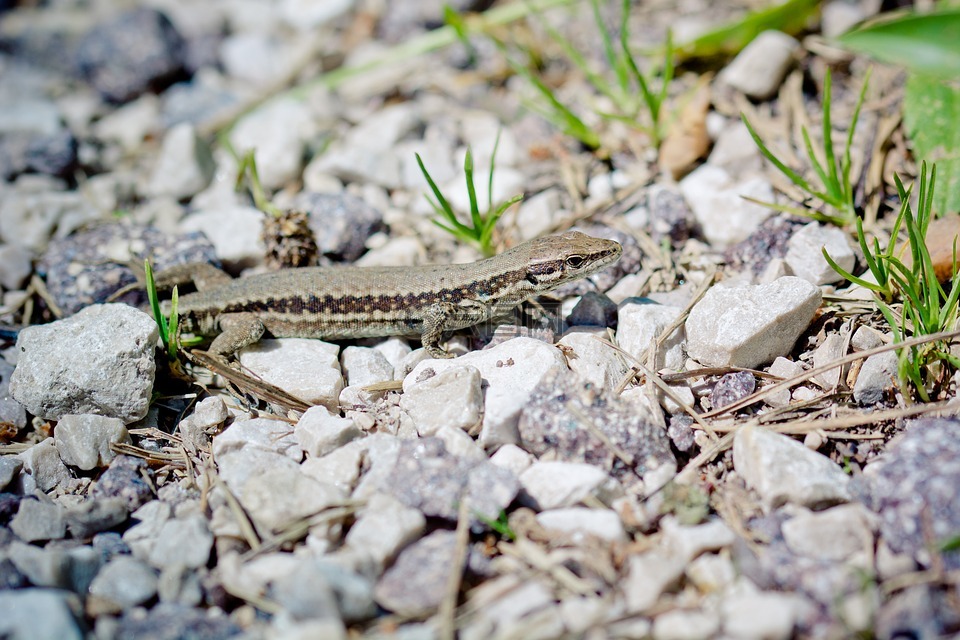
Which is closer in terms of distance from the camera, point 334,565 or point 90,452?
point 334,565

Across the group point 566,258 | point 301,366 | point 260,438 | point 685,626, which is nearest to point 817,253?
point 566,258

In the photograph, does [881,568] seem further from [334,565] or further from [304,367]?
[304,367]

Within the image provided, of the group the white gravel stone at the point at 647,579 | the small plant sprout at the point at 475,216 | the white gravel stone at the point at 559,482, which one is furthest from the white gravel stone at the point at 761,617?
the small plant sprout at the point at 475,216

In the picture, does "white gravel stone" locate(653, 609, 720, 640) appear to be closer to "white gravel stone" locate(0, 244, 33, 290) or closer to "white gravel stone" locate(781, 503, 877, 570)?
"white gravel stone" locate(781, 503, 877, 570)

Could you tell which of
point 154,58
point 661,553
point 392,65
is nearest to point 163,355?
point 661,553

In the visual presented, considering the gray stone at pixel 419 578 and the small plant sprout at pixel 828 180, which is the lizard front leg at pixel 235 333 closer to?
the gray stone at pixel 419 578

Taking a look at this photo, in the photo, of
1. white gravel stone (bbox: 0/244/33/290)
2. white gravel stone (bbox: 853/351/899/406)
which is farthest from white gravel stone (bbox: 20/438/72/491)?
white gravel stone (bbox: 853/351/899/406)

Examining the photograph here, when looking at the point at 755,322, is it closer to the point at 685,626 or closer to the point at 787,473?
the point at 787,473
